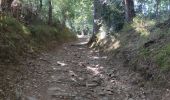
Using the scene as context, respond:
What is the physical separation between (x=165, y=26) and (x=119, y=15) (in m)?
6.74

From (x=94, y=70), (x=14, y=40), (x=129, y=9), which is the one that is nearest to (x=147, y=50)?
(x=94, y=70)

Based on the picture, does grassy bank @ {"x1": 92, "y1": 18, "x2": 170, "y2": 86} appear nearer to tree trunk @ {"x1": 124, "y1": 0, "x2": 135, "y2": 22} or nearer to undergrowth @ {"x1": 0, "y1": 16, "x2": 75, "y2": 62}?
tree trunk @ {"x1": 124, "y1": 0, "x2": 135, "y2": 22}

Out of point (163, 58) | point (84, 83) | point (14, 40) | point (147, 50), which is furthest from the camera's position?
point (14, 40)

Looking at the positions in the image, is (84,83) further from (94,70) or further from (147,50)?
(147,50)

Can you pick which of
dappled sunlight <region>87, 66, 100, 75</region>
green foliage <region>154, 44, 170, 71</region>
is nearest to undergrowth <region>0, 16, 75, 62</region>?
dappled sunlight <region>87, 66, 100, 75</region>

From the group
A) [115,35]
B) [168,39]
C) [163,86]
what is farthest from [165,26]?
[115,35]

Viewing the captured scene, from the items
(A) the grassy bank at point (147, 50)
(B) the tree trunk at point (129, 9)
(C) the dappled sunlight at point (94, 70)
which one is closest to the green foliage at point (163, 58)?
(A) the grassy bank at point (147, 50)

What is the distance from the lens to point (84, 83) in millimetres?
8258

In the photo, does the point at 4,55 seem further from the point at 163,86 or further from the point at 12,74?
the point at 163,86

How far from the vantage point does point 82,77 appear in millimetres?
8930

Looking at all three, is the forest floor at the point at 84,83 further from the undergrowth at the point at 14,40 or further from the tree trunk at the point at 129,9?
the tree trunk at the point at 129,9

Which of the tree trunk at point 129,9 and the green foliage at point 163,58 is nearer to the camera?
the green foliage at point 163,58

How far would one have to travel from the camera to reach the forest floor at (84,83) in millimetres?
7043

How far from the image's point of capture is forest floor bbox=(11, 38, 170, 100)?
704 centimetres
